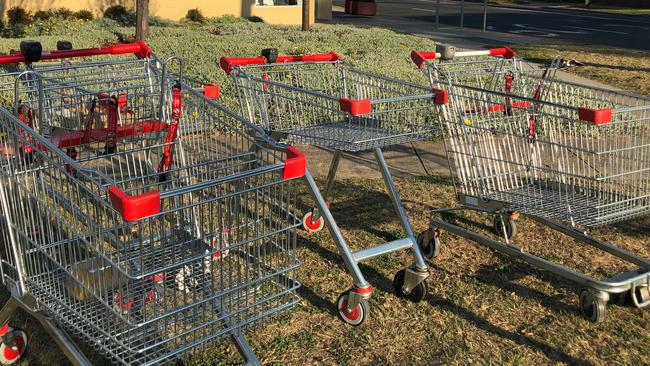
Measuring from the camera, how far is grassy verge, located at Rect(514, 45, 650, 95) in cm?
1032

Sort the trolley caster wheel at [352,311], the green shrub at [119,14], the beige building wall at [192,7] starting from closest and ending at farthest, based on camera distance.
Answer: the trolley caster wheel at [352,311] < the beige building wall at [192,7] < the green shrub at [119,14]

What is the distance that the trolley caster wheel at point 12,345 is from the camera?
9.26ft

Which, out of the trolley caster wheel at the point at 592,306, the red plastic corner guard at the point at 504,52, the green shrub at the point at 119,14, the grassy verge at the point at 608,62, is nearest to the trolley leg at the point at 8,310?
the trolley caster wheel at the point at 592,306

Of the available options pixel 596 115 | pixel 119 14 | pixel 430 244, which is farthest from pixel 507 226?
pixel 119 14

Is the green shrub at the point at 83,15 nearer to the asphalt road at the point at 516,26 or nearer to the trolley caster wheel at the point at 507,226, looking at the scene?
the asphalt road at the point at 516,26

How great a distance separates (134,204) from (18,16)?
15.1m

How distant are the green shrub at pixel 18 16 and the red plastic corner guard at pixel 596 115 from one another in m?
14.4

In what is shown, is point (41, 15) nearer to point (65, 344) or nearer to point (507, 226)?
point (507, 226)

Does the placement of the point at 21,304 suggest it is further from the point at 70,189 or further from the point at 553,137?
the point at 553,137

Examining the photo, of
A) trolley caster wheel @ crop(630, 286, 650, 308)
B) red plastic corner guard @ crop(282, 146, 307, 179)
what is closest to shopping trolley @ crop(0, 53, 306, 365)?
red plastic corner guard @ crop(282, 146, 307, 179)

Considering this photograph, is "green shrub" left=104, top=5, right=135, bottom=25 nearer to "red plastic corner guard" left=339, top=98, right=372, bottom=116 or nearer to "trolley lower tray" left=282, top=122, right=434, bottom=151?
"trolley lower tray" left=282, top=122, right=434, bottom=151

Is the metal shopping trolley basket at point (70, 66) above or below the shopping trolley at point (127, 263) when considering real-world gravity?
above

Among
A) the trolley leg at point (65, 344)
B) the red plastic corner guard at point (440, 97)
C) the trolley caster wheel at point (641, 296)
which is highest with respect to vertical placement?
the red plastic corner guard at point (440, 97)

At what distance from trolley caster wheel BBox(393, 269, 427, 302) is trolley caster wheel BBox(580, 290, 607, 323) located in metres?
0.82
